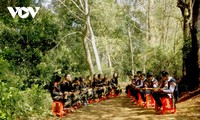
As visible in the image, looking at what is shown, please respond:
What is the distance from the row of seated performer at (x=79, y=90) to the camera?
13797mm

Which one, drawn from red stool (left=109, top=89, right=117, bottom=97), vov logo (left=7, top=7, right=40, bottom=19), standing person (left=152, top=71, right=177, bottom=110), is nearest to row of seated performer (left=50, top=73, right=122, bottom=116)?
red stool (left=109, top=89, right=117, bottom=97)

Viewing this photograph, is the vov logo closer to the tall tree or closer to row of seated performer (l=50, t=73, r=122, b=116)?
row of seated performer (l=50, t=73, r=122, b=116)

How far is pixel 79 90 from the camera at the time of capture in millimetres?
16797

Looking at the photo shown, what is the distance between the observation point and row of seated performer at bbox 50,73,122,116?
13.8 meters

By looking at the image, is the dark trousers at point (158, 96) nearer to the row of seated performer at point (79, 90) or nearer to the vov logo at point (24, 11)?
the row of seated performer at point (79, 90)

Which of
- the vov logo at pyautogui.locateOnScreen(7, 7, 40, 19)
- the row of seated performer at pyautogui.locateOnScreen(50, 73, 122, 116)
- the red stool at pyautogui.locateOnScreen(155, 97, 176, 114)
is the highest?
the vov logo at pyautogui.locateOnScreen(7, 7, 40, 19)

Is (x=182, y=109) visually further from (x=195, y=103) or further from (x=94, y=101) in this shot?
(x=94, y=101)

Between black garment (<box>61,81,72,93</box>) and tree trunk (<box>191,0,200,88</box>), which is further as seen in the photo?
tree trunk (<box>191,0,200,88</box>)

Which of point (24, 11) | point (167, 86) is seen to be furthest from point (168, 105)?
point (24, 11)

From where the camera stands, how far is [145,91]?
1551 cm

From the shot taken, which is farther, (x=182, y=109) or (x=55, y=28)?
(x=55, y=28)

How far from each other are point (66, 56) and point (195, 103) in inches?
533

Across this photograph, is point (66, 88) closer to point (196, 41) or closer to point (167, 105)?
point (167, 105)

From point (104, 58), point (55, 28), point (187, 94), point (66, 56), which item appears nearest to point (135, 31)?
point (104, 58)
